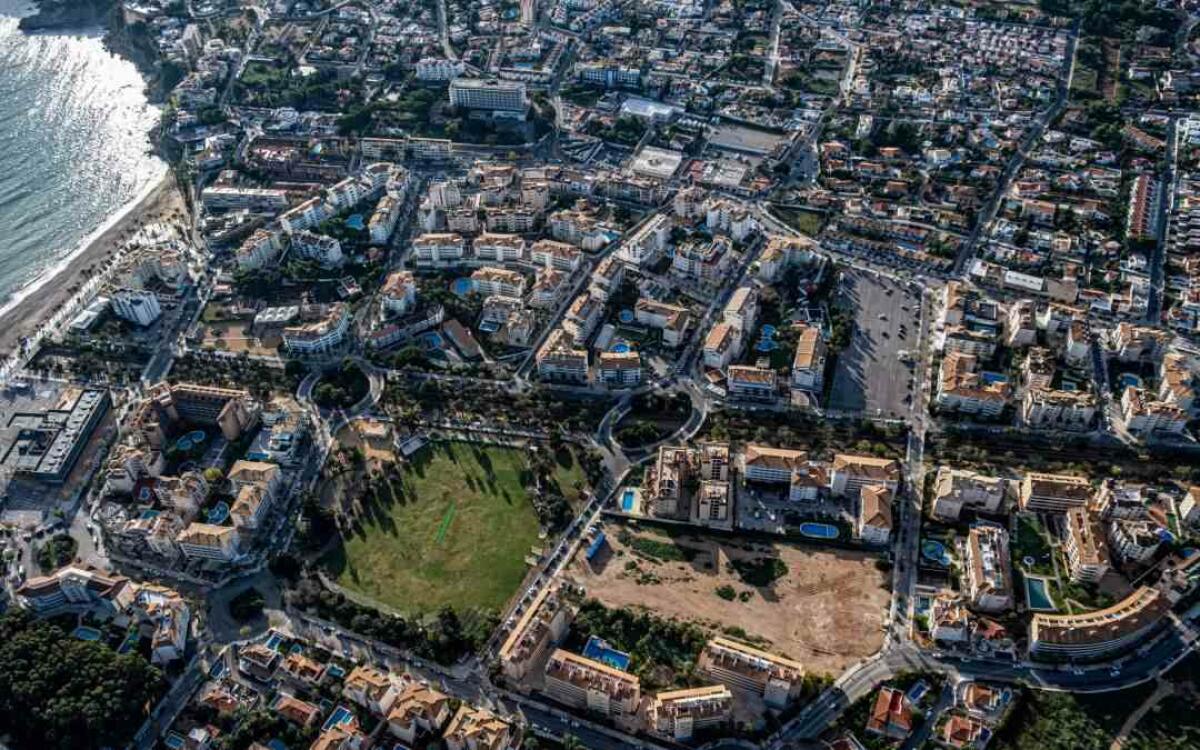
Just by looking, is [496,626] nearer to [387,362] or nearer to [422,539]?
[422,539]

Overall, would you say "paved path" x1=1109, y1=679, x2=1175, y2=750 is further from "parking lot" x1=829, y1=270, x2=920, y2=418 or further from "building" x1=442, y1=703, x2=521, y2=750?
"building" x1=442, y1=703, x2=521, y2=750

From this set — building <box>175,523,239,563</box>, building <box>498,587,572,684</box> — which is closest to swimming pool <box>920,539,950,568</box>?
building <box>498,587,572,684</box>

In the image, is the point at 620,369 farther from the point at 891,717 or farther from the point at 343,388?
the point at 891,717

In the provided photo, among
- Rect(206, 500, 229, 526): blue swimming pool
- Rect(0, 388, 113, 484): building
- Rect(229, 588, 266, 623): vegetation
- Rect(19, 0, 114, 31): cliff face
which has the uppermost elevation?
Rect(19, 0, 114, 31): cliff face

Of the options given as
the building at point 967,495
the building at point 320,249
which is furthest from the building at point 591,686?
the building at point 320,249

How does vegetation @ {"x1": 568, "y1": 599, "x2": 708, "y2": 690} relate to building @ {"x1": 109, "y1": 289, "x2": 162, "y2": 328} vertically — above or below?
below

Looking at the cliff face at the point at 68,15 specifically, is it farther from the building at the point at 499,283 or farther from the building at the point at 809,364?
the building at the point at 809,364

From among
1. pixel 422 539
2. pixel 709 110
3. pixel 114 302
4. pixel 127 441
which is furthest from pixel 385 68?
pixel 422 539
